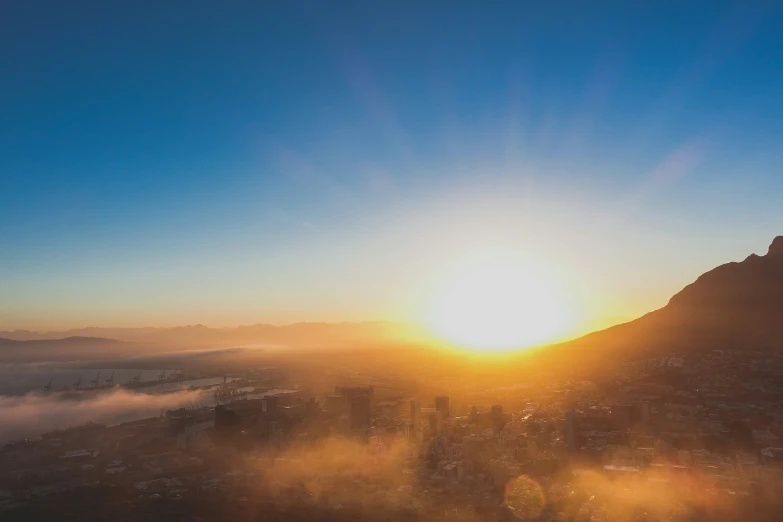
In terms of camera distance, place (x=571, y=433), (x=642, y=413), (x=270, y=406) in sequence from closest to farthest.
→ (x=571, y=433), (x=642, y=413), (x=270, y=406)

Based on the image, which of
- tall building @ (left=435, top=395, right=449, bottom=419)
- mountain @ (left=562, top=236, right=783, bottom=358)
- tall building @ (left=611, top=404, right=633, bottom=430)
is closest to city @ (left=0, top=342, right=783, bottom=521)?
tall building @ (left=611, top=404, right=633, bottom=430)

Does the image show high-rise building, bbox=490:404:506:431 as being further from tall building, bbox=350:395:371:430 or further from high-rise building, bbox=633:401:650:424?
tall building, bbox=350:395:371:430

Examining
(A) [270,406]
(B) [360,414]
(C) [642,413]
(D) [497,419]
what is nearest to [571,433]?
(C) [642,413]

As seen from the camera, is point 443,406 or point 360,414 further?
point 443,406

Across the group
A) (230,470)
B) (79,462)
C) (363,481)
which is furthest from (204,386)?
(363,481)

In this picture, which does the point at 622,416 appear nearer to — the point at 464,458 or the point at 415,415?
the point at 464,458

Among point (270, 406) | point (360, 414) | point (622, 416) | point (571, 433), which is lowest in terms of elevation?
point (360, 414)

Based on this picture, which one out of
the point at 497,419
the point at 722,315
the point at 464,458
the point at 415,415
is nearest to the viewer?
the point at 464,458

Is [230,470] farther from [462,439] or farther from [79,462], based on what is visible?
[462,439]

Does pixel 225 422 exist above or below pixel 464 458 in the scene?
below
